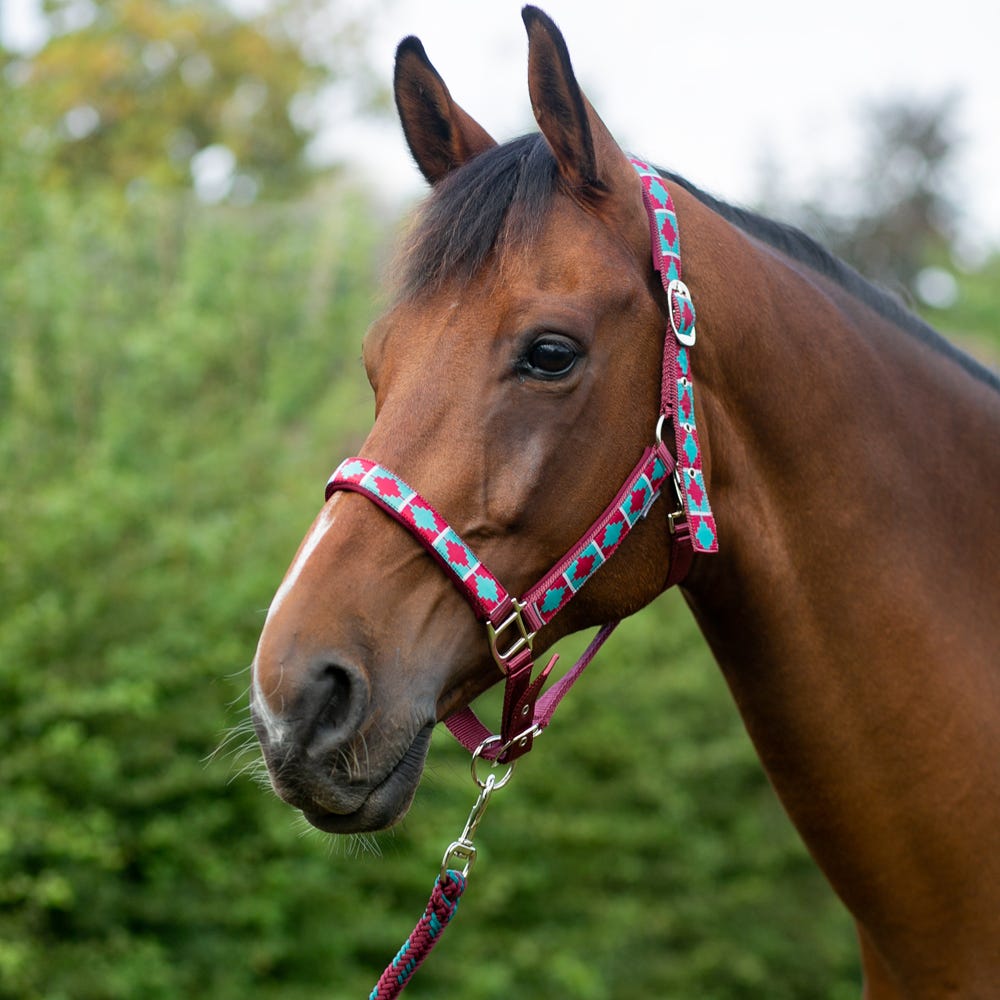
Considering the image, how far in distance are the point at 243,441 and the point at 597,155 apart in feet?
14.7

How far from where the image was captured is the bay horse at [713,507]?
1.97 m

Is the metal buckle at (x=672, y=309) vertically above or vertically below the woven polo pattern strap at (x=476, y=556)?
above

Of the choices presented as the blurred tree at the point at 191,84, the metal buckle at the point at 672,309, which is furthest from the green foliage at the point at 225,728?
the blurred tree at the point at 191,84

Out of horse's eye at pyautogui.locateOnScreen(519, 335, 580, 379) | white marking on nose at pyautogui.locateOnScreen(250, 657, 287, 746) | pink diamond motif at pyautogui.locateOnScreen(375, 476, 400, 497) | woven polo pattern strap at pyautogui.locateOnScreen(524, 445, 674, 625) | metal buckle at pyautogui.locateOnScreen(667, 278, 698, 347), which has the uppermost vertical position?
metal buckle at pyautogui.locateOnScreen(667, 278, 698, 347)

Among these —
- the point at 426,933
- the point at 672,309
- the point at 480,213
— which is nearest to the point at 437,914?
the point at 426,933

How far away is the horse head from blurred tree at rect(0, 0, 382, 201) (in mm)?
13421

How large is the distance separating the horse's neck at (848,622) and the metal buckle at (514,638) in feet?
1.55

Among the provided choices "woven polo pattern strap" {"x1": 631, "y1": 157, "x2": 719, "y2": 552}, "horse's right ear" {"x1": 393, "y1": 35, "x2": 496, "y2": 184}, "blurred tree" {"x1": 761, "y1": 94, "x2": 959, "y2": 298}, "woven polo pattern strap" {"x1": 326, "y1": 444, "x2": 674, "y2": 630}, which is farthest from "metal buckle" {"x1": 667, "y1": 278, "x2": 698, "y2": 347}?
"blurred tree" {"x1": 761, "y1": 94, "x2": 959, "y2": 298}

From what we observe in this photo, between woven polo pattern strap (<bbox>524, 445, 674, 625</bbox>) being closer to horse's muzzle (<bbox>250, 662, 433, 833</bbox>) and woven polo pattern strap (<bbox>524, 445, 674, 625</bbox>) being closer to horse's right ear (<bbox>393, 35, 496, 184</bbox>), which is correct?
horse's muzzle (<bbox>250, 662, 433, 833</bbox>)

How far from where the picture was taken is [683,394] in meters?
2.16

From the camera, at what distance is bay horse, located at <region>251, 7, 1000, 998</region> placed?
6.45ft

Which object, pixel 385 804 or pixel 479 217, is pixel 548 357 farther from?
pixel 385 804

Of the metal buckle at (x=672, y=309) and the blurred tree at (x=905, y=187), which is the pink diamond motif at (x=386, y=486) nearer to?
the metal buckle at (x=672, y=309)

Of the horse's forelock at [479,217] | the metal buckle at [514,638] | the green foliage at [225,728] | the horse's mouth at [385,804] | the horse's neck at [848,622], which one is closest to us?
the horse's mouth at [385,804]
